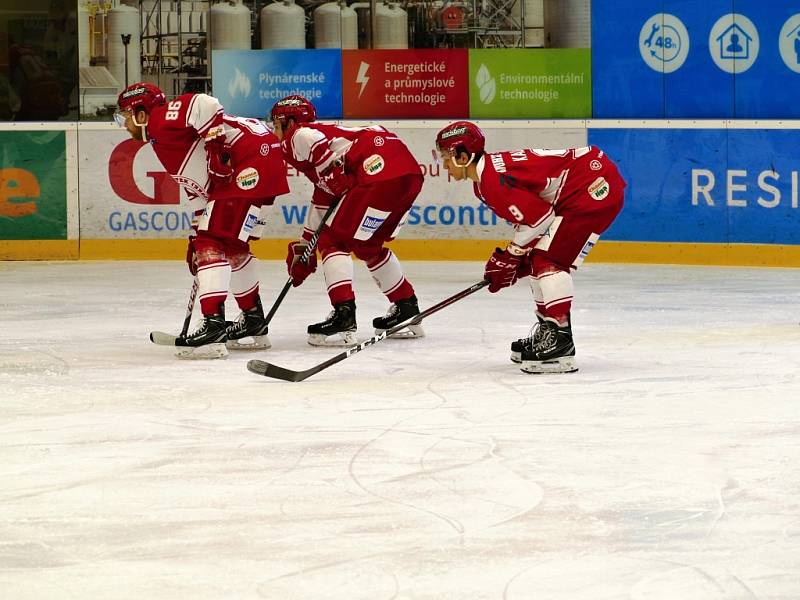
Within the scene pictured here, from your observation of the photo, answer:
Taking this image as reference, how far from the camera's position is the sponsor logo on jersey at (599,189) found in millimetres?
5133

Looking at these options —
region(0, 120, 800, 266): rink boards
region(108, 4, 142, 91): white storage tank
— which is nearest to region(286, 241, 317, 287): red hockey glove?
region(0, 120, 800, 266): rink boards

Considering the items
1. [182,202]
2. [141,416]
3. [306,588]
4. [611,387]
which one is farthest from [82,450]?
[182,202]

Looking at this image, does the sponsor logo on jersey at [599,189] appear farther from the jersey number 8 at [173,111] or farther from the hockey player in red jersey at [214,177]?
the jersey number 8 at [173,111]

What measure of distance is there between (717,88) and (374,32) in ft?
Result: 7.03

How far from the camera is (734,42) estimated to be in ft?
28.9

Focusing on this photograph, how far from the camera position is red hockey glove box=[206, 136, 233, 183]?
5.65 metres

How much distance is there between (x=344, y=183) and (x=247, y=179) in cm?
39

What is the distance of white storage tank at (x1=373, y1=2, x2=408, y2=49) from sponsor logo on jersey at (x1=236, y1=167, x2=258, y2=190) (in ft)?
12.6

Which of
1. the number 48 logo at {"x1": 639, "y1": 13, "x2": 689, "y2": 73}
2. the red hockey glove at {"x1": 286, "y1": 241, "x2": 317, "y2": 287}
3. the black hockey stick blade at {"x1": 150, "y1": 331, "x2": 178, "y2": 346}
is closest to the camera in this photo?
the black hockey stick blade at {"x1": 150, "y1": 331, "x2": 178, "y2": 346}

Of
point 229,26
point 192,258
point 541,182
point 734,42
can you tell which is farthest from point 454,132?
point 229,26

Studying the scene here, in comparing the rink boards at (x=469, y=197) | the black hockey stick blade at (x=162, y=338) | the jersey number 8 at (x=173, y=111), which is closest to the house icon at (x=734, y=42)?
the rink boards at (x=469, y=197)

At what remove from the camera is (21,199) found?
914cm

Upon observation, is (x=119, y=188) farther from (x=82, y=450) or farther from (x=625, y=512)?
(x=625, y=512)

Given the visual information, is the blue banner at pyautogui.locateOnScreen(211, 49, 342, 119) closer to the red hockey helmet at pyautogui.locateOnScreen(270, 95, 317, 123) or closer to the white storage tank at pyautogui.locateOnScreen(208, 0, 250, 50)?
the white storage tank at pyautogui.locateOnScreen(208, 0, 250, 50)
